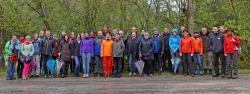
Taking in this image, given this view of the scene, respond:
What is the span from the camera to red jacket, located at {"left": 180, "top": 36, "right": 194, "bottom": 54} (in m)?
21.0

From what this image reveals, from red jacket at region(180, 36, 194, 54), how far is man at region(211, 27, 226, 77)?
0.93m

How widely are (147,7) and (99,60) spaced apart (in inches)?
364

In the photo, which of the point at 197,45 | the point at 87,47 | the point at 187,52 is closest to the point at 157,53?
the point at 187,52

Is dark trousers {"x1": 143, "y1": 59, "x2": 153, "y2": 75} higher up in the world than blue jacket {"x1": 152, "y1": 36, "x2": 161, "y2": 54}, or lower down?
lower down

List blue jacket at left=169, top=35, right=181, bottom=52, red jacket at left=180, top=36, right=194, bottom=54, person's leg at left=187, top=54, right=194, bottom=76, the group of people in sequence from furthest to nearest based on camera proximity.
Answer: blue jacket at left=169, top=35, right=181, bottom=52, the group of people, red jacket at left=180, top=36, right=194, bottom=54, person's leg at left=187, top=54, right=194, bottom=76

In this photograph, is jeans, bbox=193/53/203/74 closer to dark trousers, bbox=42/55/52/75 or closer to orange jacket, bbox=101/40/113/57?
orange jacket, bbox=101/40/113/57

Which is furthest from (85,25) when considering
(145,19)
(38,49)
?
(38,49)

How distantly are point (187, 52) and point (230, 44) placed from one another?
2.16 metres

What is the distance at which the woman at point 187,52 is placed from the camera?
21.0 m

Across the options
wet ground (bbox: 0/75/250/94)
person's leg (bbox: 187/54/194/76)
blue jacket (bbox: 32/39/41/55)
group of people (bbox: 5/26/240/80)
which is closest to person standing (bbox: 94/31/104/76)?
group of people (bbox: 5/26/240/80)

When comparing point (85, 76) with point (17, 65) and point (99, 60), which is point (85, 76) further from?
point (17, 65)

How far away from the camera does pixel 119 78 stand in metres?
20.5

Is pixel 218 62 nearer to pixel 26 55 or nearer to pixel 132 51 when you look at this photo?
pixel 132 51

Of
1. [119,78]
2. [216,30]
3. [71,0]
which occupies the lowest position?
[119,78]
